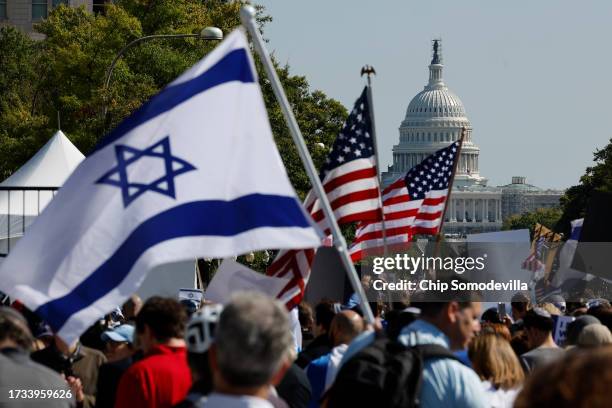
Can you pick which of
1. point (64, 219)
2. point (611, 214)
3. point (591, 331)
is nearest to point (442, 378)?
point (64, 219)

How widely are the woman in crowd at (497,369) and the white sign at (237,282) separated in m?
1.93

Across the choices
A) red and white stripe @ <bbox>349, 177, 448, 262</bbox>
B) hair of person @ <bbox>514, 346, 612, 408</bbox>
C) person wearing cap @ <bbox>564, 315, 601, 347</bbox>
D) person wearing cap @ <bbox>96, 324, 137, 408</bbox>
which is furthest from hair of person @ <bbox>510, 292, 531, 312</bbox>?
hair of person @ <bbox>514, 346, 612, 408</bbox>

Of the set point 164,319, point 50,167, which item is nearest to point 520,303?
point 50,167

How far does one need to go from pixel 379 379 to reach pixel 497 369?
7.25 feet

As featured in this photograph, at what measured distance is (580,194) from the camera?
3275 inches

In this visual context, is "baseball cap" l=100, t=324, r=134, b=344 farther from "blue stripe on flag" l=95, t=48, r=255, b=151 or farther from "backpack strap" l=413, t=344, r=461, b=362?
"backpack strap" l=413, t=344, r=461, b=362

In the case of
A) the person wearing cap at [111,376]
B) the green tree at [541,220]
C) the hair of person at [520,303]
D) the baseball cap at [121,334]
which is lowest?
the green tree at [541,220]

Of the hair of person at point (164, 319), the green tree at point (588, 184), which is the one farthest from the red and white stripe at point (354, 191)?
the green tree at point (588, 184)

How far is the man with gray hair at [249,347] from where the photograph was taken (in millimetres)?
4602

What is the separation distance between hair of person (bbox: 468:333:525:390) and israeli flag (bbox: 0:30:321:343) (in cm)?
149

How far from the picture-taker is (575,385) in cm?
346

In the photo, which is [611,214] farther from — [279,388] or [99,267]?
[99,267]

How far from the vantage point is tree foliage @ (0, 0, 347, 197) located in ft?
122

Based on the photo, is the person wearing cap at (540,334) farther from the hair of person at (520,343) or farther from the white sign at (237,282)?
the white sign at (237,282)
